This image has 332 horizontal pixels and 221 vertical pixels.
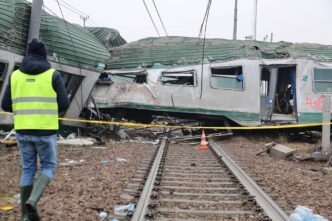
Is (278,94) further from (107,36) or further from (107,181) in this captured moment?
(107,181)

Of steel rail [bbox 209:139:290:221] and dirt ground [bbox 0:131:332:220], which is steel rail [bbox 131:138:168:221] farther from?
steel rail [bbox 209:139:290:221]

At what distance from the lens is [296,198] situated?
527 centimetres

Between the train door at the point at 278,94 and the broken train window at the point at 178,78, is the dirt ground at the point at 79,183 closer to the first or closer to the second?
the broken train window at the point at 178,78

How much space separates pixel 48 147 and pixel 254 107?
1021 centimetres

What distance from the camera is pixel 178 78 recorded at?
543 inches

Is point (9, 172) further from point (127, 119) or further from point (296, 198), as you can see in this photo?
point (127, 119)

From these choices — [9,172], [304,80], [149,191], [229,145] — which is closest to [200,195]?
[149,191]

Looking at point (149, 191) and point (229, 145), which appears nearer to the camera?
point (149, 191)

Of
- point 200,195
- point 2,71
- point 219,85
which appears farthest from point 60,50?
point 200,195

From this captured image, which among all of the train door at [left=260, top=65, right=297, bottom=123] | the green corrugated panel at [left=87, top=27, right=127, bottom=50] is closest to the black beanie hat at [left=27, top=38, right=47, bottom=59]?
the train door at [left=260, top=65, right=297, bottom=123]

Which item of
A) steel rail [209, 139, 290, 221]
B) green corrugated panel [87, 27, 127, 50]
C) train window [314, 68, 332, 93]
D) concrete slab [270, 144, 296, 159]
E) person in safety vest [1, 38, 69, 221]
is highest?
green corrugated panel [87, 27, 127, 50]

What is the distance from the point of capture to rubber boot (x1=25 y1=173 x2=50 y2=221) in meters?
3.57

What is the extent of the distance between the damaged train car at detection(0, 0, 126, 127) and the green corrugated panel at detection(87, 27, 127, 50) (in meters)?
1.69

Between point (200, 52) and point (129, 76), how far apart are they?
247 cm
